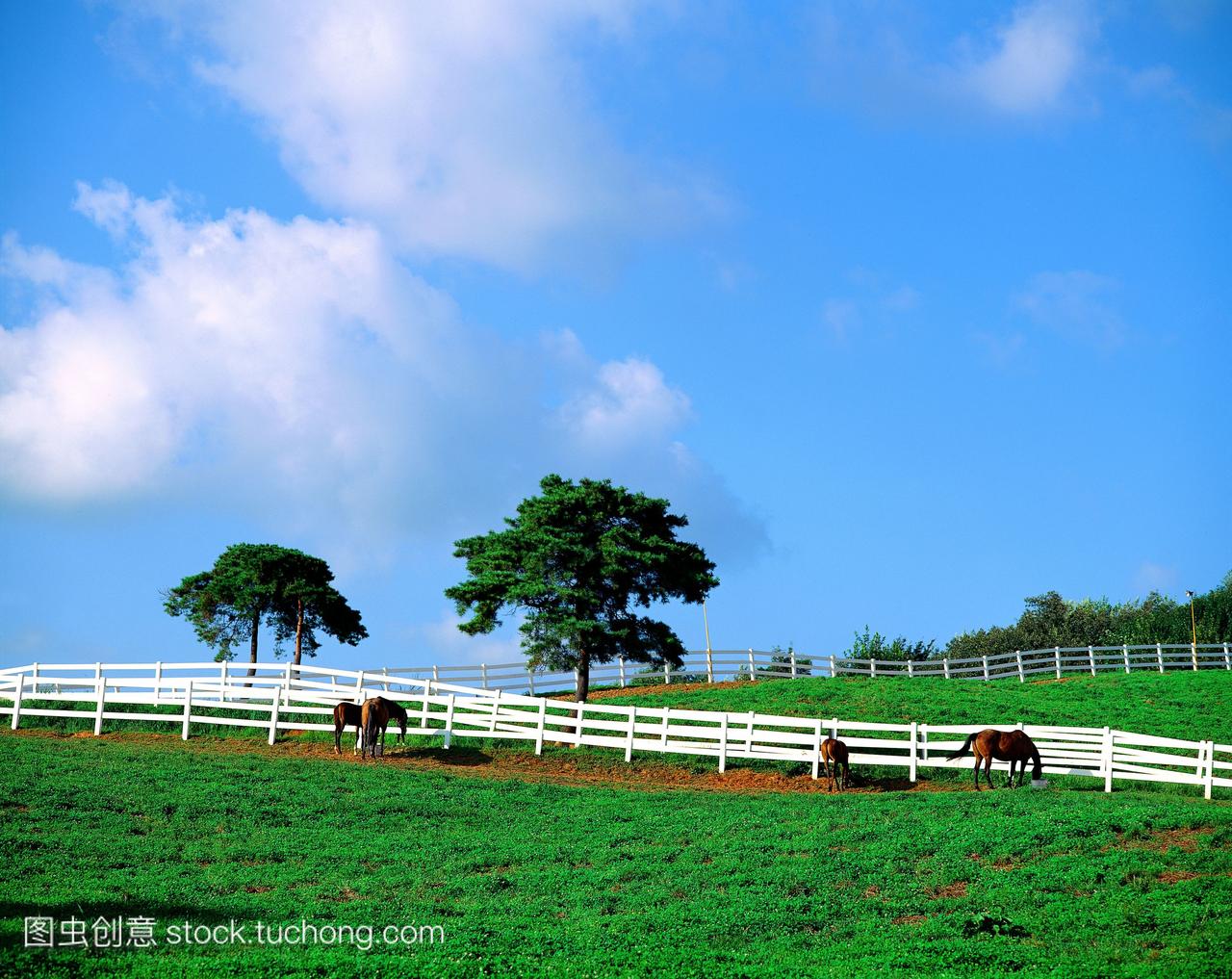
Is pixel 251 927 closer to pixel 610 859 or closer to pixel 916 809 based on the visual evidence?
pixel 610 859

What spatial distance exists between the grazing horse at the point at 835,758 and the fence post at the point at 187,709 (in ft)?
53.3

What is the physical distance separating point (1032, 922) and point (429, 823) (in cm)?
1038

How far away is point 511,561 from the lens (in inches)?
1420

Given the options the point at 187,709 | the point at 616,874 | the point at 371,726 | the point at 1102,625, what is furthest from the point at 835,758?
the point at 1102,625

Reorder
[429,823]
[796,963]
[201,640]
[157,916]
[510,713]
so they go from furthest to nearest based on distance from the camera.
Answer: [201,640]
[510,713]
[429,823]
[157,916]
[796,963]

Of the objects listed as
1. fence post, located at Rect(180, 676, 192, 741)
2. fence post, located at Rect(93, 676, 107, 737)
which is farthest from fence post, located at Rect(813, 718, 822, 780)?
fence post, located at Rect(93, 676, 107, 737)

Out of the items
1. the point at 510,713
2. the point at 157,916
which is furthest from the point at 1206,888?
the point at 510,713

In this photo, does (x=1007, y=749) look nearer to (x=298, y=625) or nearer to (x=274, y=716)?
(x=274, y=716)

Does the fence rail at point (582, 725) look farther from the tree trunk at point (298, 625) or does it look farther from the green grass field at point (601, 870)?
the tree trunk at point (298, 625)

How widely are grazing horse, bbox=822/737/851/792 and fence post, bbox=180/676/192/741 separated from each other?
53.3 ft

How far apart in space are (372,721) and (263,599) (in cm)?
2235

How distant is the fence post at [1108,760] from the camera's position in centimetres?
2533

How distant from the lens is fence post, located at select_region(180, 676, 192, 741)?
1168 inches

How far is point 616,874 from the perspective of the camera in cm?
1681
